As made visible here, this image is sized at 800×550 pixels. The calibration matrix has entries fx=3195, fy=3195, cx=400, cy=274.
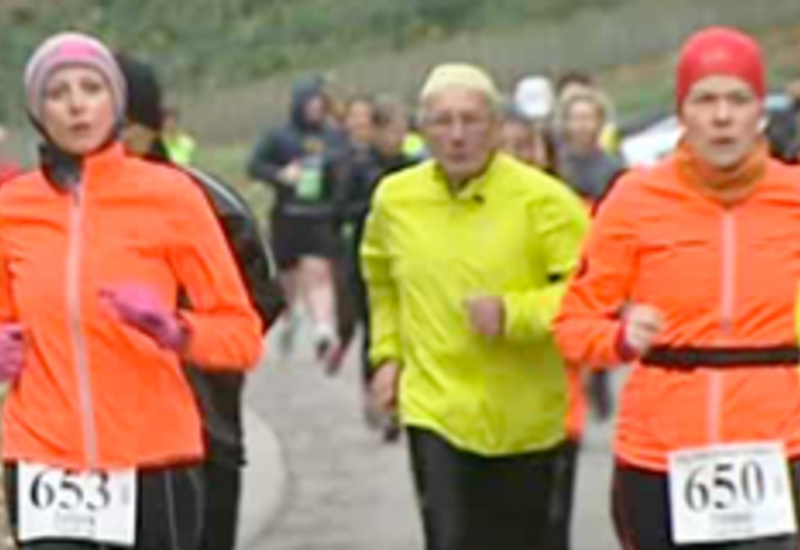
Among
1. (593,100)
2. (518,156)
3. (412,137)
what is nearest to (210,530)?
(518,156)

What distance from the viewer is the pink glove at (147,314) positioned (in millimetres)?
7160

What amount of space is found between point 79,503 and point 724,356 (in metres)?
1.59

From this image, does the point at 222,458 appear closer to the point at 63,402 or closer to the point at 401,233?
the point at 401,233

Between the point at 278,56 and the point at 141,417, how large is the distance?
40.5 meters

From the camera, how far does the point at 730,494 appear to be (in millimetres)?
7844

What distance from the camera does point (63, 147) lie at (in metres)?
7.54

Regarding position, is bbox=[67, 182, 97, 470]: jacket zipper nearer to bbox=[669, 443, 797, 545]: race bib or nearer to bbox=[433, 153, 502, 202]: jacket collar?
bbox=[669, 443, 797, 545]: race bib

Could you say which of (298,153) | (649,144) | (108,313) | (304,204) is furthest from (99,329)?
(649,144)

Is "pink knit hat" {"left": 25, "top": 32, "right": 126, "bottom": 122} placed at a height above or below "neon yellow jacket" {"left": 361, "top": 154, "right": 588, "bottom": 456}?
above

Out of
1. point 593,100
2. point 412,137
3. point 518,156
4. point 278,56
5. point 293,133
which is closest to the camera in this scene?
point 518,156

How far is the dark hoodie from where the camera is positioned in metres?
21.0

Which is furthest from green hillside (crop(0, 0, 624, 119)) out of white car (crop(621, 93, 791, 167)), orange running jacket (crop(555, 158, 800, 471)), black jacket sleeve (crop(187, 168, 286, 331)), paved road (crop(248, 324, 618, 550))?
orange running jacket (crop(555, 158, 800, 471))

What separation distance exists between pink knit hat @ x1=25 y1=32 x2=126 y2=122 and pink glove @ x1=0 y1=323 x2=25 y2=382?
0.57m

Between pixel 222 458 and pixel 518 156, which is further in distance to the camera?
pixel 518 156
